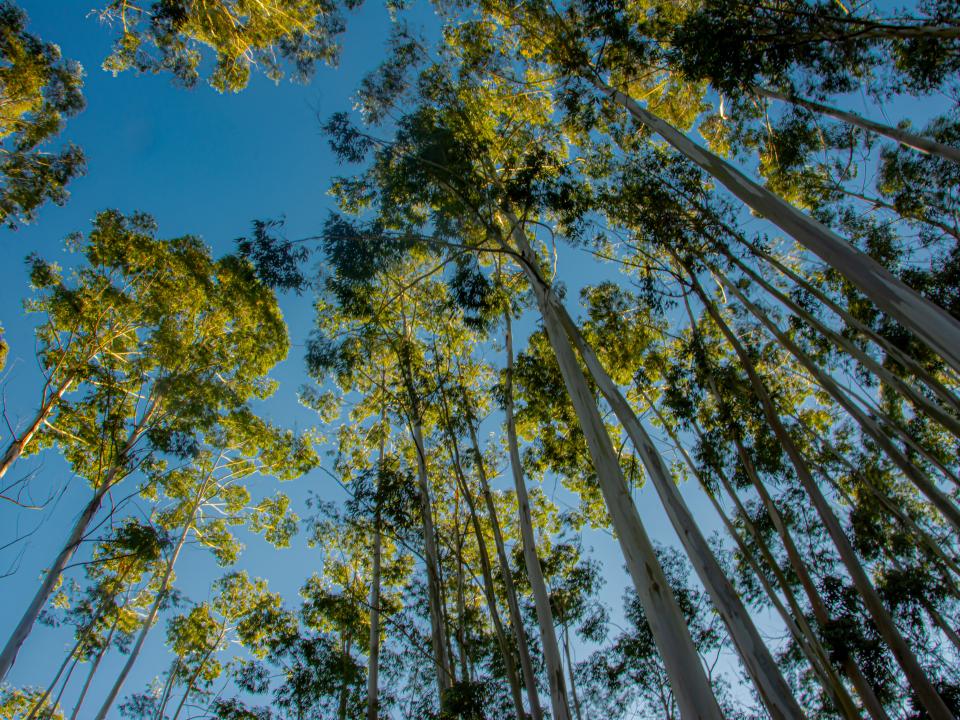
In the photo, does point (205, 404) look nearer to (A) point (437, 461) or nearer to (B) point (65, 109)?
(A) point (437, 461)

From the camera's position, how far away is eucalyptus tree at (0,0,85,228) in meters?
7.25

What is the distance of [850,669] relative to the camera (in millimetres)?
4609

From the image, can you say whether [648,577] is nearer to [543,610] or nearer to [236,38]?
[543,610]

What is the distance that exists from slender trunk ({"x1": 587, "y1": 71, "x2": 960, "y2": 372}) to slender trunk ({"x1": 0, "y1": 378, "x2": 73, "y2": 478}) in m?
8.56

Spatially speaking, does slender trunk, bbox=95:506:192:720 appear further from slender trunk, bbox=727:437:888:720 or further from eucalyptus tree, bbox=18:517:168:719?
slender trunk, bbox=727:437:888:720

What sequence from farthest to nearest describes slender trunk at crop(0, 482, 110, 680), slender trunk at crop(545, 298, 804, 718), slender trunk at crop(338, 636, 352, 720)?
1. slender trunk at crop(338, 636, 352, 720)
2. slender trunk at crop(0, 482, 110, 680)
3. slender trunk at crop(545, 298, 804, 718)

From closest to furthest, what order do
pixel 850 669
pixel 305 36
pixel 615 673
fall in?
pixel 850 669, pixel 615 673, pixel 305 36

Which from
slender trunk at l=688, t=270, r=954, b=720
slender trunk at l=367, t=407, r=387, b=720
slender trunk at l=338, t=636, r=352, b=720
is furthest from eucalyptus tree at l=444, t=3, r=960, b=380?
slender trunk at l=338, t=636, r=352, b=720

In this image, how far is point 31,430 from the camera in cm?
654

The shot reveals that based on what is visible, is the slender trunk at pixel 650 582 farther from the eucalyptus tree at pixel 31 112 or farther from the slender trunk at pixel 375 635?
the eucalyptus tree at pixel 31 112

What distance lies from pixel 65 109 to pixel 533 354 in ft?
29.7

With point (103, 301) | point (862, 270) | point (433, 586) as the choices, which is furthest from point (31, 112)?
point (862, 270)

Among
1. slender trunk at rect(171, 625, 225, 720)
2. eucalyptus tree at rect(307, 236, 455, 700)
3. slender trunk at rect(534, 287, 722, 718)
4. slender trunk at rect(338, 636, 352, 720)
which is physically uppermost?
eucalyptus tree at rect(307, 236, 455, 700)

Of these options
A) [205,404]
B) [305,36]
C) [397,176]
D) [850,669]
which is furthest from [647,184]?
[205,404]
